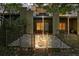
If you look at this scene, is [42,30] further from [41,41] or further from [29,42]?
[29,42]

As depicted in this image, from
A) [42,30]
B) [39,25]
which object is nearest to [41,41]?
[42,30]

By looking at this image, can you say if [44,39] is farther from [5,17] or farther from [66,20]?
[5,17]

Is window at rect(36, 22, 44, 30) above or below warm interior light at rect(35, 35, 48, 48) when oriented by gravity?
above

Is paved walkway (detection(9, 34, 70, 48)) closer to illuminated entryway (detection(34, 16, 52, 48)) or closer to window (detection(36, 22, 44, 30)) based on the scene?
illuminated entryway (detection(34, 16, 52, 48))

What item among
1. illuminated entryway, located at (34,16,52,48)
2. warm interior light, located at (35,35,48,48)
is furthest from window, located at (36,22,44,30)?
warm interior light, located at (35,35,48,48)

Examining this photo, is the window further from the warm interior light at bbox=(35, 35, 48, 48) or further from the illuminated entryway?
the warm interior light at bbox=(35, 35, 48, 48)

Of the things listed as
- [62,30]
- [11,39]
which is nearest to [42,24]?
[62,30]

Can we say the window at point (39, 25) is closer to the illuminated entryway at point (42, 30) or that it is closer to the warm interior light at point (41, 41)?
the illuminated entryway at point (42, 30)

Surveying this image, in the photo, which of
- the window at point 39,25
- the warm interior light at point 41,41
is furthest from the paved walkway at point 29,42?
the window at point 39,25

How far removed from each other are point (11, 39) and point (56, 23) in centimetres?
95

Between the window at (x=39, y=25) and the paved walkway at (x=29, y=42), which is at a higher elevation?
the window at (x=39, y=25)

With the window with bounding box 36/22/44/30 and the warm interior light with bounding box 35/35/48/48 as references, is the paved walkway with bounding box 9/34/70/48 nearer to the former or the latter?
the warm interior light with bounding box 35/35/48/48

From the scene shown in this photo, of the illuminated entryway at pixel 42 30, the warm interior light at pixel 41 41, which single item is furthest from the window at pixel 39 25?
the warm interior light at pixel 41 41

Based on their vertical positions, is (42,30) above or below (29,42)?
above
